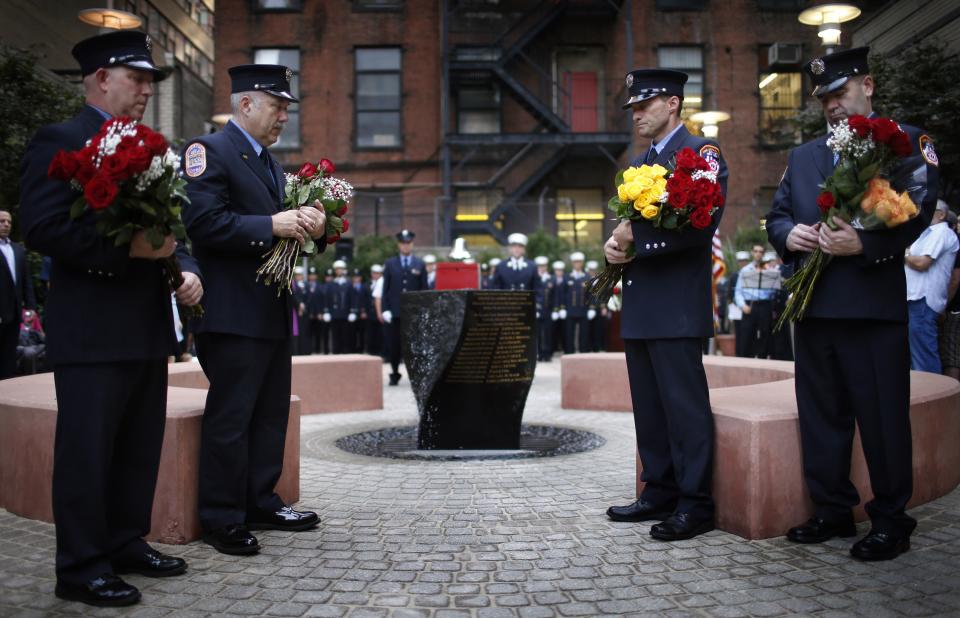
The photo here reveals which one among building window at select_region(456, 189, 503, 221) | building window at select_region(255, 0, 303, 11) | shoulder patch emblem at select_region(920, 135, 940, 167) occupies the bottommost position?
shoulder patch emblem at select_region(920, 135, 940, 167)

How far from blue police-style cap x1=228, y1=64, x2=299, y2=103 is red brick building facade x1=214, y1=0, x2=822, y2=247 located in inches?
799

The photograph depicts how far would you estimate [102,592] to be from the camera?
10.8 ft

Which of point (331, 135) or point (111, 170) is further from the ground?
point (331, 135)

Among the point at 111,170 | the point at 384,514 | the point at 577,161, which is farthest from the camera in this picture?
the point at 577,161

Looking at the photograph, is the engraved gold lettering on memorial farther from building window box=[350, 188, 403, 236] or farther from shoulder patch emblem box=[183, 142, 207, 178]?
building window box=[350, 188, 403, 236]

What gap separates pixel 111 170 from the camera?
313 centimetres

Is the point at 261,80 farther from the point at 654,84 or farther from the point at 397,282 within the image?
the point at 397,282

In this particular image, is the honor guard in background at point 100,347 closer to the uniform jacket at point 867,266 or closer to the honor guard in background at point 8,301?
the uniform jacket at point 867,266

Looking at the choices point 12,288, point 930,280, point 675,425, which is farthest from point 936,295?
point 12,288

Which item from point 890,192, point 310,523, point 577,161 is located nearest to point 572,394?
point 310,523

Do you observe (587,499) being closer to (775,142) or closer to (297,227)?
(297,227)

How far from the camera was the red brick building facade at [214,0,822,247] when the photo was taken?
82.8ft

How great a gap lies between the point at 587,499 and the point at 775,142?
74.9 ft

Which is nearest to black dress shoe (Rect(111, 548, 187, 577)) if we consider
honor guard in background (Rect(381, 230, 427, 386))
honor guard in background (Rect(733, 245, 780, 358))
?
honor guard in background (Rect(381, 230, 427, 386))
